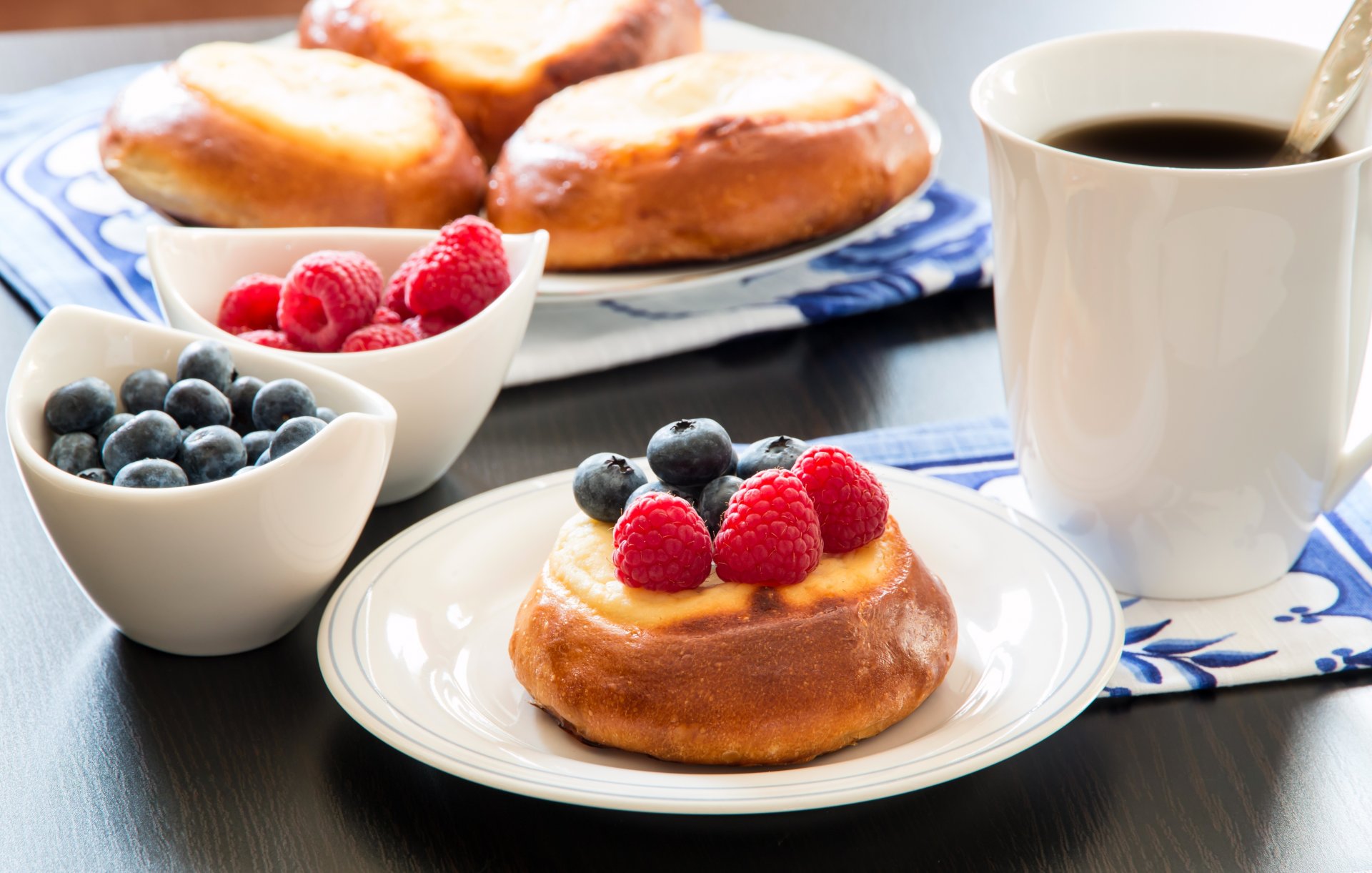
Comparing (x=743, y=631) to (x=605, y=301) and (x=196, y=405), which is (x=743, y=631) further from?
(x=605, y=301)

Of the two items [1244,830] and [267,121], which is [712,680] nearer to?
[1244,830]

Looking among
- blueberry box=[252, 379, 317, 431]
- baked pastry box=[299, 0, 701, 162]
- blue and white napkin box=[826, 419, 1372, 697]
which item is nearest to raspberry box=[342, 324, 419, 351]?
blueberry box=[252, 379, 317, 431]

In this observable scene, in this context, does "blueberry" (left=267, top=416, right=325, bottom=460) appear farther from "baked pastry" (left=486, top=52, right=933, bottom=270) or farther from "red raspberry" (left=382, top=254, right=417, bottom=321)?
"baked pastry" (left=486, top=52, right=933, bottom=270)

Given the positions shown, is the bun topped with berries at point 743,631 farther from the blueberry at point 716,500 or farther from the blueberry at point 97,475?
the blueberry at point 97,475

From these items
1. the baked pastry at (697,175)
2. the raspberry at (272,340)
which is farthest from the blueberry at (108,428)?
the baked pastry at (697,175)

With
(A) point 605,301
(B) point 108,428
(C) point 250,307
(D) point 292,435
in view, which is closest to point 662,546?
(D) point 292,435

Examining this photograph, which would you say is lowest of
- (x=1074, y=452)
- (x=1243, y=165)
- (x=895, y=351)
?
(x=895, y=351)

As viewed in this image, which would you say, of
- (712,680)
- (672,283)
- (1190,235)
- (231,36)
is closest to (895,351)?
(672,283)
